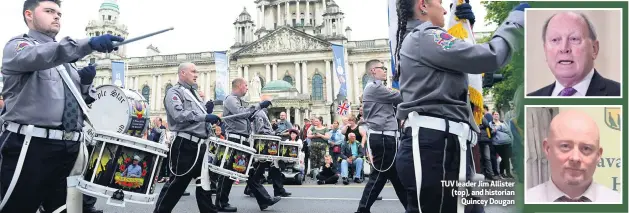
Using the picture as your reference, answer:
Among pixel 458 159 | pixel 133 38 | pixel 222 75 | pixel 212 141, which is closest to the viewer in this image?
pixel 458 159

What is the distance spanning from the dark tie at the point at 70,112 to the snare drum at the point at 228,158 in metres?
2.62

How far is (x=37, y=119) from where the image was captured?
11.8ft

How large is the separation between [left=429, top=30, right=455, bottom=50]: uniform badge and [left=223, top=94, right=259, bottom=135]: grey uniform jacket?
16.7 ft

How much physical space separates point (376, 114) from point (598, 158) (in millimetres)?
4134

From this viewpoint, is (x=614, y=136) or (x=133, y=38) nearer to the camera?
(x=614, y=136)

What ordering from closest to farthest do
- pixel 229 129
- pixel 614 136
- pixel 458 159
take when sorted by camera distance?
pixel 614 136 → pixel 458 159 → pixel 229 129

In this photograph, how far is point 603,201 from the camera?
8.25ft

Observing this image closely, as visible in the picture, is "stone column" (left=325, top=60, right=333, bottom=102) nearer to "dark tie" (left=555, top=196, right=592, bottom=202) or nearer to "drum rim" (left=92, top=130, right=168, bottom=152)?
"drum rim" (left=92, top=130, right=168, bottom=152)

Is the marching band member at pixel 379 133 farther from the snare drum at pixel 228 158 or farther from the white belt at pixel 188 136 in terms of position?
the white belt at pixel 188 136

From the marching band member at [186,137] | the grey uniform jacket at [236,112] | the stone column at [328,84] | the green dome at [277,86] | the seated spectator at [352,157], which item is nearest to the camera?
the marching band member at [186,137]

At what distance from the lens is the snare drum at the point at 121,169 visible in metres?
4.06

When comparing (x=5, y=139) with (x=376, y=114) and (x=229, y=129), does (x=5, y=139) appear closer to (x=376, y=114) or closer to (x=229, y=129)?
(x=376, y=114)

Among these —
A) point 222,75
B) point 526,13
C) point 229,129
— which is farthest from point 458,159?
point 222,75

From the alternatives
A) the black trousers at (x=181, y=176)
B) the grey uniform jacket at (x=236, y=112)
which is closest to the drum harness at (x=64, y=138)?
the black trousers at (x=181, y=176)
